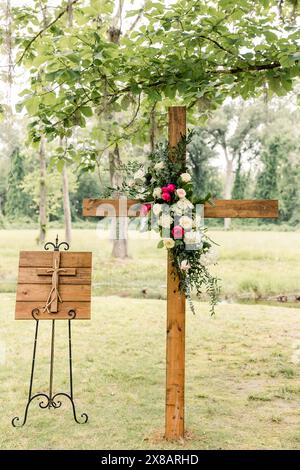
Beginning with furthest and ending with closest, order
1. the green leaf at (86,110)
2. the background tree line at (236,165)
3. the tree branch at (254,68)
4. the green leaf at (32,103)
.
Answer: the background tree line at (236,165) → the green leaf at (86,110) → the tree branch at (254,68) → the green leaf at (32,103)

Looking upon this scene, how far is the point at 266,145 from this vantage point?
92.9ft

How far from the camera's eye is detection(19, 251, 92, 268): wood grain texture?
4.60m

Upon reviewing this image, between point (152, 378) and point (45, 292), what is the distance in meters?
2.08

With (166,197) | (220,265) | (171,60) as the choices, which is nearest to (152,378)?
(166,197)

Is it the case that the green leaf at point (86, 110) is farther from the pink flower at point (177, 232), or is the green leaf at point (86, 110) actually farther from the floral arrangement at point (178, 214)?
the pink flower at point (177, 232)

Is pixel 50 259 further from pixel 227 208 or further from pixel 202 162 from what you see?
pixel 202 162

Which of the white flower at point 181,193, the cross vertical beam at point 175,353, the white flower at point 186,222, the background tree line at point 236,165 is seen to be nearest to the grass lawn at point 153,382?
the cross vertical beam at point 175,353

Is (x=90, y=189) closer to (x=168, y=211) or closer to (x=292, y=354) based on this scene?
(x=292, y=354)

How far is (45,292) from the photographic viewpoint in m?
4.52

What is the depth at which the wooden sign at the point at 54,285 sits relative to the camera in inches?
176

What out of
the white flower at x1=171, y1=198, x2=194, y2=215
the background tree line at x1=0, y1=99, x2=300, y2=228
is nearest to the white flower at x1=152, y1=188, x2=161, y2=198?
the white flower at x1=171, y1=198, x2=194, y2=215

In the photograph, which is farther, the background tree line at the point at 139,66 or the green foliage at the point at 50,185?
the green foliage at the point at 50,185
